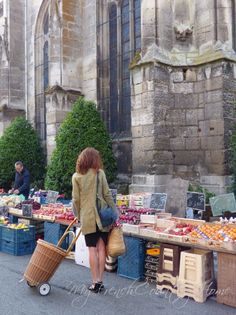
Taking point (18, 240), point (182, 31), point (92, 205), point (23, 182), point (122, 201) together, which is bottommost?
point (18, 240)

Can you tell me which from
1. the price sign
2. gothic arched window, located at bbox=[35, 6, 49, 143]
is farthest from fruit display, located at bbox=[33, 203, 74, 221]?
gothic arched window, located at bbox=[35, 6, 49, 143]

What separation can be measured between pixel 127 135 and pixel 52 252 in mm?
8585

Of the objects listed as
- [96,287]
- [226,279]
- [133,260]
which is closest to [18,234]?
[133,260]

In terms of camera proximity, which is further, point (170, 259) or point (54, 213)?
point (54, 213)

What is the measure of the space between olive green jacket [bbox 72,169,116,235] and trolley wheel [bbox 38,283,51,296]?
838mm

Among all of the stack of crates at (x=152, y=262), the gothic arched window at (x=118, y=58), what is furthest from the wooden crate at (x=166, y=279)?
the gothic arched window at (x=118, y=58)

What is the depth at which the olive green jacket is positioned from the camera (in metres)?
5.21

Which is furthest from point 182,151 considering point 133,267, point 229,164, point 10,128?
point 10,128

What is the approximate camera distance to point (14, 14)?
1795cm

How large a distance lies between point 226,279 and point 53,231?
359cm

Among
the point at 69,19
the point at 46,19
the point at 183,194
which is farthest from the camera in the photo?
the point at 46,19

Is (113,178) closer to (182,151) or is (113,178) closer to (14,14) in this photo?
(182,151)

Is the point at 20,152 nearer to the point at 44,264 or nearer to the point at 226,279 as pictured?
the point at 44,264

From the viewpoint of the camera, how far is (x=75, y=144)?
1247 centimetres
